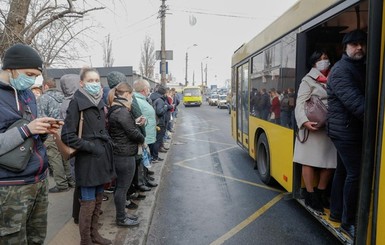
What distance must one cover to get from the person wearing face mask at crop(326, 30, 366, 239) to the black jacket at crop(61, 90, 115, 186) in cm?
228

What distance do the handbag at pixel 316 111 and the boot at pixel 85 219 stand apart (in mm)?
2527

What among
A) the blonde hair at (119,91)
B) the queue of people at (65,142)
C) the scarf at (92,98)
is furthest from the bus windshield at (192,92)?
the scarf at (92,98)

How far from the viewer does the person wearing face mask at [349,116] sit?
3.09 m

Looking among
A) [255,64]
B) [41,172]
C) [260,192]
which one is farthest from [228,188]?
[41,172]

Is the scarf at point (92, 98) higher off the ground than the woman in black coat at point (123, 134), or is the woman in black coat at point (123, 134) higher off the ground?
the scarf at point (92, 98)

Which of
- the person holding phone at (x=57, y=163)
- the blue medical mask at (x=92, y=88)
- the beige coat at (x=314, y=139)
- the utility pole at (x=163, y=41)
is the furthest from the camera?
the utility pole at (x=163, y=41)

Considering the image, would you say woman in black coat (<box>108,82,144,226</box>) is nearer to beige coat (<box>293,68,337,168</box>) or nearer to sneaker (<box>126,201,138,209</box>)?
sneaker (<box>126,201,138,209</box>)

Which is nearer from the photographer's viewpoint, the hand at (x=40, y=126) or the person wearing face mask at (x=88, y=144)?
the hand at (x=40, y=126)

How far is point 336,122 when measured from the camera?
127 inches

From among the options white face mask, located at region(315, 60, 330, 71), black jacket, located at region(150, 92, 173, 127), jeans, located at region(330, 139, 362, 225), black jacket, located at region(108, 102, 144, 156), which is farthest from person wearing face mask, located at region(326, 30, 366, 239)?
black jacket, located at region(150, 92, 173, 127)

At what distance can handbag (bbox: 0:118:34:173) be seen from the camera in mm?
2176

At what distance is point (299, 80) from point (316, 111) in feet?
1.98

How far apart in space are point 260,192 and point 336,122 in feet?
9.03

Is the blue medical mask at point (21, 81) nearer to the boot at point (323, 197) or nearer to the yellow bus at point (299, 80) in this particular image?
the yellow bus at point (299, 80)
